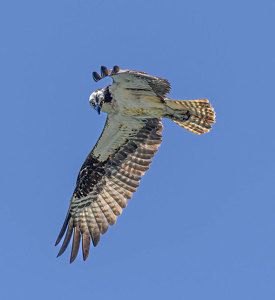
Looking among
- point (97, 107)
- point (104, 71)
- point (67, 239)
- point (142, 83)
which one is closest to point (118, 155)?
point (97, 107)

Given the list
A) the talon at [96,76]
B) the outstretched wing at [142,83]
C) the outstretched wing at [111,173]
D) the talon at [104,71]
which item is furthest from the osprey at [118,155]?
the talon at [104,71]

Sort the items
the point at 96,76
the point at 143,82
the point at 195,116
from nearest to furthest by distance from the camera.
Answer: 1. the point at 96,76
2. the point at 143,82
3. the point at 195,116

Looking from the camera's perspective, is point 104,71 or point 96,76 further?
point 96,76

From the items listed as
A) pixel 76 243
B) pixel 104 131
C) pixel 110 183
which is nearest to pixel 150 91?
pixel 104 131

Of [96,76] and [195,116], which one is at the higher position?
[195,116]

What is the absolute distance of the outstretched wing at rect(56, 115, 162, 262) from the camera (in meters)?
12.7

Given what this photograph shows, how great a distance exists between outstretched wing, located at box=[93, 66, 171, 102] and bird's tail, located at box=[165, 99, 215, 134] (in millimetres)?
839

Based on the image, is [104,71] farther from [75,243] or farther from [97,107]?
[75,243]

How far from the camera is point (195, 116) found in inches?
510

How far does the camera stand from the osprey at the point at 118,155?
480 inches

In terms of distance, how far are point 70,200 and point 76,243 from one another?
1.19 meters

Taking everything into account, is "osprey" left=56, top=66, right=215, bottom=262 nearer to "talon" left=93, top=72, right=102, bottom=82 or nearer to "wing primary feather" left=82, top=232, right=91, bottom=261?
"wing primary feather" left=82, top=232, right=91, bottom=261

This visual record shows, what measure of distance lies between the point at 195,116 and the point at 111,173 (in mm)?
2205

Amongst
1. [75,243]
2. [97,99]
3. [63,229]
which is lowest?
[75,243]
